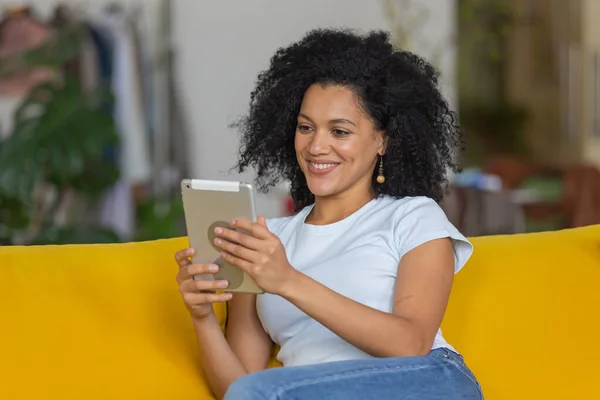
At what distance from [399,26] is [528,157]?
442cm

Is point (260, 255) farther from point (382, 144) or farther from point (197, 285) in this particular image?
point (382, 144)

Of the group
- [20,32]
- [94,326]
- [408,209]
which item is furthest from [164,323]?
[20,32]

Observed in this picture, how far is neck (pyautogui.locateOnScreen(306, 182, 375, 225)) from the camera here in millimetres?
2045

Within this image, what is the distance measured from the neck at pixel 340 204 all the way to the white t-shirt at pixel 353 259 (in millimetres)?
26

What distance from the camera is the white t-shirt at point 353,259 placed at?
1880 mm

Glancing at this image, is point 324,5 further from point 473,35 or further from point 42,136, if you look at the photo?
point 473,35

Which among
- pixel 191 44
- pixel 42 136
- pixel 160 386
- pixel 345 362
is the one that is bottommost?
pixel 160 386

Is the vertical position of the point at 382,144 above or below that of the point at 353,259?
above

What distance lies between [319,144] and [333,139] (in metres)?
0.04

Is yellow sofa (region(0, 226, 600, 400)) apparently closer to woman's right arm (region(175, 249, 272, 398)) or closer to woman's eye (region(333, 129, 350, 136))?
woman's right arm (region(175, 249, 272, 398))

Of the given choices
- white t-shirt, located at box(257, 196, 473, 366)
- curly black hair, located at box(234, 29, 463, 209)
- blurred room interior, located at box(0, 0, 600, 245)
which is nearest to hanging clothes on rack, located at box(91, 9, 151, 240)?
blurred room interior, located at box(0, 0, 600, 245)

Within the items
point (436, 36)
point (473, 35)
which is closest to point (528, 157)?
point (473, 35)

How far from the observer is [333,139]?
77.0 inches

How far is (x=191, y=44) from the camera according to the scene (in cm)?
522
